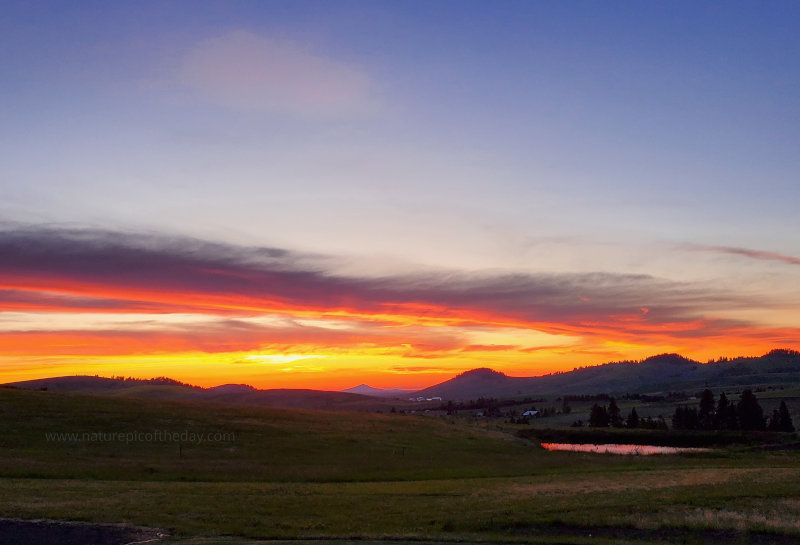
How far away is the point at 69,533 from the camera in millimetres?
21766

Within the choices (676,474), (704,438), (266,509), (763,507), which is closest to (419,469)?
(676,474)

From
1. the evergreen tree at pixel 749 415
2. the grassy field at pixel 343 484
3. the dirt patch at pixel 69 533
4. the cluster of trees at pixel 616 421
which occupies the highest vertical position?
the dirt patch at pixel 69 533

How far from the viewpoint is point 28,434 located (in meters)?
52.2

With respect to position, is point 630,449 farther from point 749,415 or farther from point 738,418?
point 738,418

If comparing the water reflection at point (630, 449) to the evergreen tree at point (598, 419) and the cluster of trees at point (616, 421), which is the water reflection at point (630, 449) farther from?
the evergreen tree at point (598, 419)

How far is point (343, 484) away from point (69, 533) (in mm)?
21112

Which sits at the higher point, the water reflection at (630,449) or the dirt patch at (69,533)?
the dirt patch at (69,533)

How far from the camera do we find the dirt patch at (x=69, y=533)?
20875 mm

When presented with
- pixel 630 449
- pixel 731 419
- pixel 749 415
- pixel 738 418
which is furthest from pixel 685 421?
pixel 630 449

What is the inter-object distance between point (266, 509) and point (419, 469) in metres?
25.2

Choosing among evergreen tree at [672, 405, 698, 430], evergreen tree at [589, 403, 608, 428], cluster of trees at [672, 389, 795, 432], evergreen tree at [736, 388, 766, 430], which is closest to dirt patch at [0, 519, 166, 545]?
cluster of trees at [672, 389, 795, 432]

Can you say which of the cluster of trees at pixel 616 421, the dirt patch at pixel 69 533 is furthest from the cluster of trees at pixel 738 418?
the dirt patch at pixel 69 533

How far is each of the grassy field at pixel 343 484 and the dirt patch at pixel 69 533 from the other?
0.95 m

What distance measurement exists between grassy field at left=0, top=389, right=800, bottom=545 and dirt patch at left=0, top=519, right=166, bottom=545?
954mm
